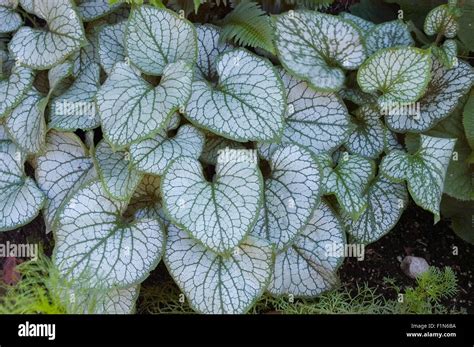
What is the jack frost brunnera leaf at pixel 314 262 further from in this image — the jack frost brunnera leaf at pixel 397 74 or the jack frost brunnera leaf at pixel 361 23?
the jack frost brunnera leaf at pixel 361 23

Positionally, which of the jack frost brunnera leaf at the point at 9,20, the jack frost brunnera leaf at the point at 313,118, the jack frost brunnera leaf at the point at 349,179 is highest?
the jack frost brunnera leaf at the point at 9,20

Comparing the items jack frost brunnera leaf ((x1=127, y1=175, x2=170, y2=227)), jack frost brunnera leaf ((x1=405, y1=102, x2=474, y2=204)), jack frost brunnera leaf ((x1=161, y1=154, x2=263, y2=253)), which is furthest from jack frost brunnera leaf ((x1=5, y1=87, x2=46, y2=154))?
jack frost brunnera leaf ((x1=405, y1=102, x2=474, y2=204))

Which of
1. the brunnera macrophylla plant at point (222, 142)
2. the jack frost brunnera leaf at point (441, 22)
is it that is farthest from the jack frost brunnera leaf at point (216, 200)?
the jack frost brunnera leaf at point (441, 22)

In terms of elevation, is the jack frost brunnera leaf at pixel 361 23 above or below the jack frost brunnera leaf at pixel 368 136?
above

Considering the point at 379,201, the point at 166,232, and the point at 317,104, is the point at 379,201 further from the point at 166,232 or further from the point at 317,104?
the point at 166,232

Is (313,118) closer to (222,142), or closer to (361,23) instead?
(222,142)

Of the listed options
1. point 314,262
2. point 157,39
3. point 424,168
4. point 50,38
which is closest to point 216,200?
point 314,262
